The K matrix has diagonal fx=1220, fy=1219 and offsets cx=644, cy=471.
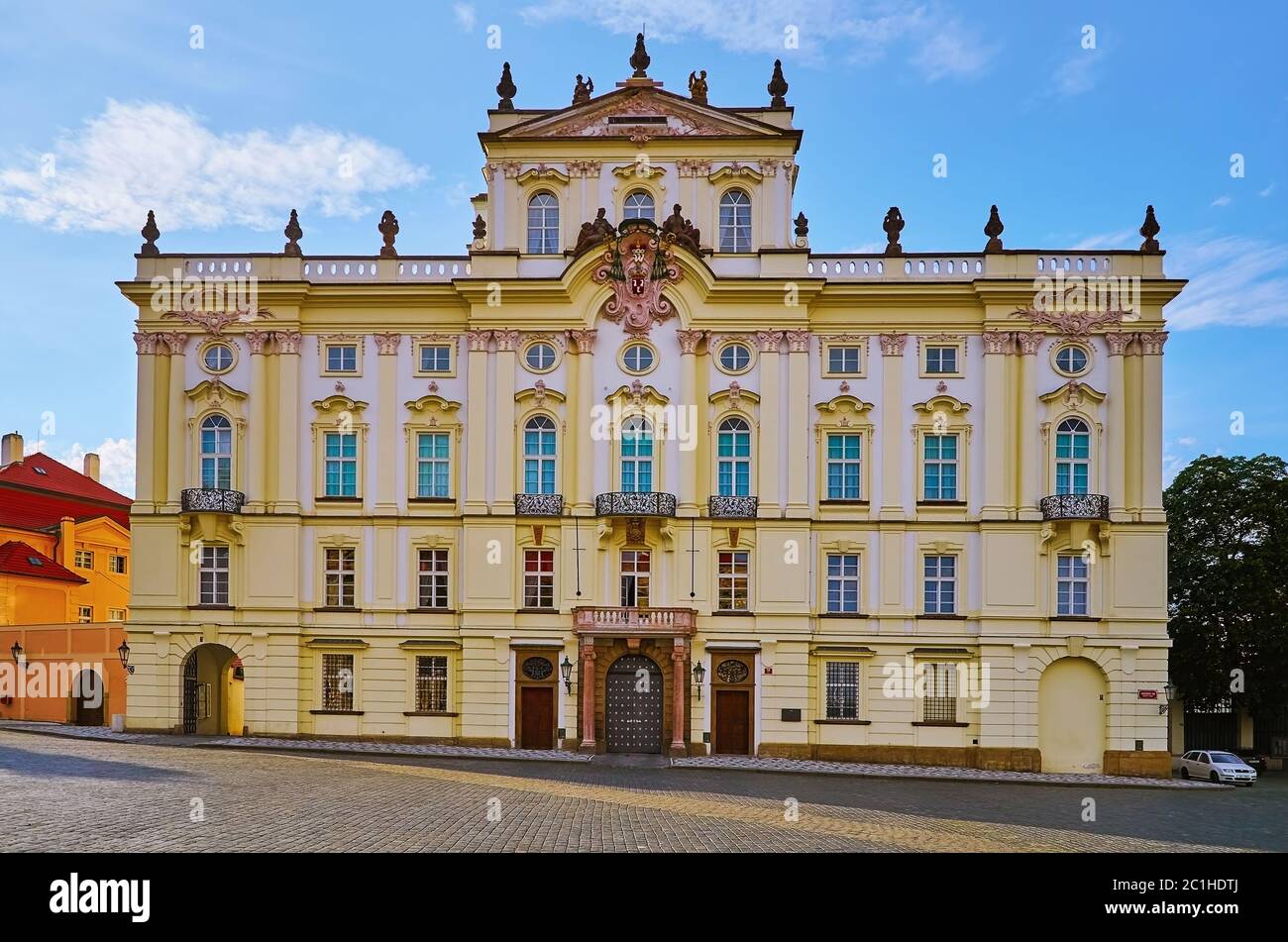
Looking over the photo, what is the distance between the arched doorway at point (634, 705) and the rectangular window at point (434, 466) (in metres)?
8.70

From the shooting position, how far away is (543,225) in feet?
141

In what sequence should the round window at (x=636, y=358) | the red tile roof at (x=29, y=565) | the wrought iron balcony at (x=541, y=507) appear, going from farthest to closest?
the red tile roof at (x=29, y=565)
the round window at (x=636, y=358)
the wrought iron balcony at (x=541, y=507)

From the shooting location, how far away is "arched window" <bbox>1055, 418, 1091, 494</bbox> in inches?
1620

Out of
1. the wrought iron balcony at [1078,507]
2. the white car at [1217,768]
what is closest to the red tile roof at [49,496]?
the wrought iron balcony at [1078,507]

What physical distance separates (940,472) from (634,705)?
515 inches

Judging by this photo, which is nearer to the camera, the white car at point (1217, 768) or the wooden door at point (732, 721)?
the white car at point (1217, 768)

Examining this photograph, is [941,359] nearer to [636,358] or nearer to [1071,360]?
[1071,360]

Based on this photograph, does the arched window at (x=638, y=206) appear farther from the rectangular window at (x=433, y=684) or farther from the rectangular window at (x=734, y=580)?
the rectangular window at (x=433, y=684)

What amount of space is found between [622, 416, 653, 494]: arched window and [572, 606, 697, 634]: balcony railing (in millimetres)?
4275

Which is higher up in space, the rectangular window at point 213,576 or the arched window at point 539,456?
the arched window at point 539,456

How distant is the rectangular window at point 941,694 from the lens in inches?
1612

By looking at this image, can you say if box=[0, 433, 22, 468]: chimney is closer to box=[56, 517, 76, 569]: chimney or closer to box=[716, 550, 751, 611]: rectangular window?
box=[56, 517, 76, 569]: chimney

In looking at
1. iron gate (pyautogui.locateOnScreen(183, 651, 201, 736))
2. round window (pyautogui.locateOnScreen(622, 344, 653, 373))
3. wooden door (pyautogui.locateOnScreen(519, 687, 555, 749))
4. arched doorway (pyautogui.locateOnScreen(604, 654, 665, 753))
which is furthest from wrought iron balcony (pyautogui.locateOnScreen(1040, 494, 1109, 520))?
iron gate (pyautogui.locateOnScreen(183, 651, 201, 736))

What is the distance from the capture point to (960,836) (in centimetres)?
2298
